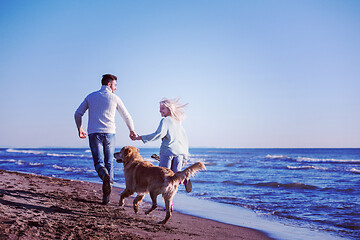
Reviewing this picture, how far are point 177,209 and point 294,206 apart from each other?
3.13 metres

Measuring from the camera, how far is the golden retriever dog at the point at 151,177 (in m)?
4.28

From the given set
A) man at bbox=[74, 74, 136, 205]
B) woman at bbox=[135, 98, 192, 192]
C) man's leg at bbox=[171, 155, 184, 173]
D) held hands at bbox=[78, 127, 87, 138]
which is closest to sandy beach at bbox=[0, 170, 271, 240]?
man at bbox=[74, 74, 136, 205]

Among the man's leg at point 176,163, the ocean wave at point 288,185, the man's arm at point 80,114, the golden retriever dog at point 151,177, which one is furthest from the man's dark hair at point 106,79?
the ocean wave at point 288,185

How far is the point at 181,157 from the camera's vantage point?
5477 mm

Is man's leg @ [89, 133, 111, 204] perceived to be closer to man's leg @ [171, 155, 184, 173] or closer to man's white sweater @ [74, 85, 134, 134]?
man's white sweater @ [74, 85, 134, 134]

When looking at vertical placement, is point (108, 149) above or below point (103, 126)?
below

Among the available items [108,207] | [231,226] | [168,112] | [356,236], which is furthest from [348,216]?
[108,207]

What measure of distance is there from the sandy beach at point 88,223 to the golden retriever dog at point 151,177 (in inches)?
13.7

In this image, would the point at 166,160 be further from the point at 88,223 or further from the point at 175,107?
the point at 88,223

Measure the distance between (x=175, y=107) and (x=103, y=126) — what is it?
1.35 m

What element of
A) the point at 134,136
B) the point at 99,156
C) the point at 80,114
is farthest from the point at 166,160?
the point at 80,114

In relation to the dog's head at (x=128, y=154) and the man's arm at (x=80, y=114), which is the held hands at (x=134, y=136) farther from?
the man's arm at (x=80, y=114)

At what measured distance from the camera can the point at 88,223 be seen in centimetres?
367

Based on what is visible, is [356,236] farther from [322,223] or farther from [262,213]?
[262,213]
